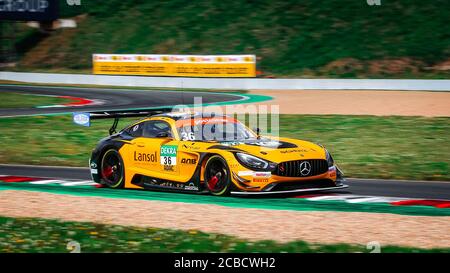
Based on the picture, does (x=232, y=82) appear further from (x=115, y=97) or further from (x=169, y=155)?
(x=169, y=155)

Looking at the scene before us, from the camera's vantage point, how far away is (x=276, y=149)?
43.4ft

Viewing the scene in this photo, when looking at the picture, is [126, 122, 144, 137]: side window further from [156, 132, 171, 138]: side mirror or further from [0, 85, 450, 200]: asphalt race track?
[0, 85, 450, 200]: asphalt race track

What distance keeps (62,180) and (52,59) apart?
4006 cm

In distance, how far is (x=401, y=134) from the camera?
22516mm

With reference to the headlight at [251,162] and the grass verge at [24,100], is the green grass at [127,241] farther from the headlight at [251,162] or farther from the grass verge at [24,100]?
the grass verge at [24,100]

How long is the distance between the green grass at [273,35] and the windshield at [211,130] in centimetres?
2952

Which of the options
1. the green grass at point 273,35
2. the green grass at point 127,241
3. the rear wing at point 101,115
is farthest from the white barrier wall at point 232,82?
the green grass at point 127,241

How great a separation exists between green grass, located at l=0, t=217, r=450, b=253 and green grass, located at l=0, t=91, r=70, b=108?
Answer: 22.6 metres

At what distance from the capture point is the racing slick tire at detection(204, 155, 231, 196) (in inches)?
515

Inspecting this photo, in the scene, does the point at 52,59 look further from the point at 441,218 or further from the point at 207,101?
the point at 441,218

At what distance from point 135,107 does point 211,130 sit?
18.6 meters

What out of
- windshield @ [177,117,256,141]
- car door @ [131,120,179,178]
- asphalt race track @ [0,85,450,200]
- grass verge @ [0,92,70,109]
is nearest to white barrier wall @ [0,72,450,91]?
asphalt race track @ [0,85,450,200]

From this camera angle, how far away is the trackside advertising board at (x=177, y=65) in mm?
44416

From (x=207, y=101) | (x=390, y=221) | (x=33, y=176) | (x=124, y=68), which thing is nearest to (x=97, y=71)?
(x=124, y=68)
